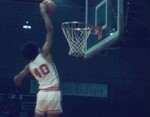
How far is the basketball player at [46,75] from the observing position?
560 cm

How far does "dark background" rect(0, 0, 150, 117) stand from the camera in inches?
432

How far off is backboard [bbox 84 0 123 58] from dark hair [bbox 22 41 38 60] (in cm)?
163

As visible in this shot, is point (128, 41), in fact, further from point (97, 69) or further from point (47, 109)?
point (47, 109)

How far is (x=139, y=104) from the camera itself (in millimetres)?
11289

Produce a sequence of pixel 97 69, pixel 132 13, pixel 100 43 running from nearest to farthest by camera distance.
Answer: pixel 100 43 < pixel 132 13 < pixel 97 69

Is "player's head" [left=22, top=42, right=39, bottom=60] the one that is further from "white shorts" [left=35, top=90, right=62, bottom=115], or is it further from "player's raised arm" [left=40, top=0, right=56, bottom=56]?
"white shorts" [left=35, top=90, right=62, bottom=115]

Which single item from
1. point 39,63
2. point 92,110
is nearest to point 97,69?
point 92,110

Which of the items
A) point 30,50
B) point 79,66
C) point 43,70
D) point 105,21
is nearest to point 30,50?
point 30,50

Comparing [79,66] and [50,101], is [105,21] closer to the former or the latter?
[50,101]

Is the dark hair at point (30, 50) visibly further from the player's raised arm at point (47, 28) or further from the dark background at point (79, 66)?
the dark background at point (79, 66)

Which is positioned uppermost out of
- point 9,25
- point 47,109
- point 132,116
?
point 9,25

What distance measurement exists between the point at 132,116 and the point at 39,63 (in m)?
6.02

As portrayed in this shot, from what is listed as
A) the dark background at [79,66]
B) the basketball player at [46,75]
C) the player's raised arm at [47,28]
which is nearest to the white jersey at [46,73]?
the basketball player at [46,75]

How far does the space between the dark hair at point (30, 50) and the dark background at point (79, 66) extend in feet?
17.3
